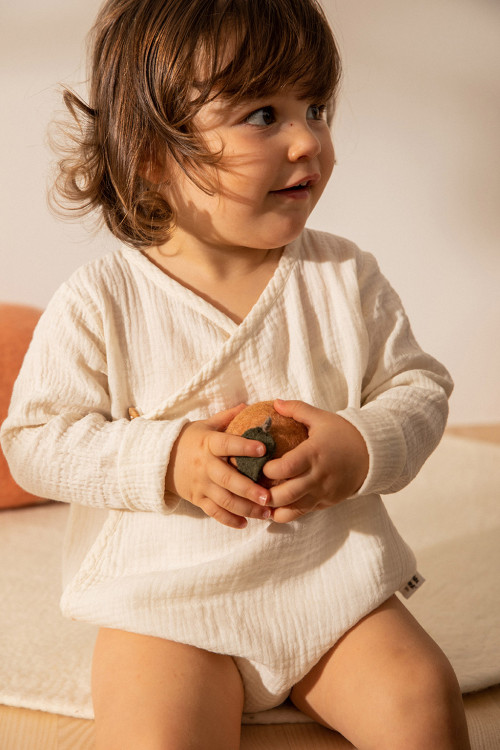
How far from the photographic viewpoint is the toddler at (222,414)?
728 mm

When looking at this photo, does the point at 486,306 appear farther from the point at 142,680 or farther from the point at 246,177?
the point at 142,680

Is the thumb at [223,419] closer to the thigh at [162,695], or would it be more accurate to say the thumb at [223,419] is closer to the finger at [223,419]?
the finger at [223,419]

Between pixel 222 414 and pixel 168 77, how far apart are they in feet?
1.01

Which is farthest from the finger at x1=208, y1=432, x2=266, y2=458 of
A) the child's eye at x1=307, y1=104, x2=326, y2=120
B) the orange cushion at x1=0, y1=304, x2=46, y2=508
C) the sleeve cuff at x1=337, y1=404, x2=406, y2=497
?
the orange cushion at x1=0, y1=304, x2=46, y2=508

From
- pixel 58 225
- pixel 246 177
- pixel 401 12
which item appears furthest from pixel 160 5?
pixel 401 12

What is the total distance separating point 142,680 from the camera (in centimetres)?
72

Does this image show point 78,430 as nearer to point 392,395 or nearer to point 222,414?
point 222,414

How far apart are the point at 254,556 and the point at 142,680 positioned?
143 mm

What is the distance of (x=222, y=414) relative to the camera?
767 millimetres

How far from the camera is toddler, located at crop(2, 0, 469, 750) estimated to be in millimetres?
728

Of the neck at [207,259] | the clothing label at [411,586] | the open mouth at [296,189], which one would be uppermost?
the open mouth at [296,189]

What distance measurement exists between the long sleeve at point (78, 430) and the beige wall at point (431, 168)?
109 centimetres

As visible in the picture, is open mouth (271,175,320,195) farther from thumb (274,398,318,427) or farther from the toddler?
thumb (274,398,318,427)

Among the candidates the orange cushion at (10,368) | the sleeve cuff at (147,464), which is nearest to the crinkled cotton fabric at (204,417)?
the sleeve cuff at (147,464)
